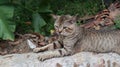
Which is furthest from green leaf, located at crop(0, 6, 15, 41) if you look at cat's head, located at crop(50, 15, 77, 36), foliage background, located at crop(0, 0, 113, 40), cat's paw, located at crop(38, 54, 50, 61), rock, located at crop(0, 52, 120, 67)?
cat's head, located at crop(50, 15, 77, 36)

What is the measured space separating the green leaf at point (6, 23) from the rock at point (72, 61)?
0.44 m

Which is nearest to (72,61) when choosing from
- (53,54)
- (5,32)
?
(53,54)

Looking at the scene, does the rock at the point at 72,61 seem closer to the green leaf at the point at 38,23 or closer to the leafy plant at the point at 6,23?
the leafy plant at the point at 6,23

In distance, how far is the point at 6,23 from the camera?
6.59 meters

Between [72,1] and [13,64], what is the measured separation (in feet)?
9.61

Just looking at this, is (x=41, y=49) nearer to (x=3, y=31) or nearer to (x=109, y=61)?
(x=3, y=31)

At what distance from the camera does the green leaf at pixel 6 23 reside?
650 cm

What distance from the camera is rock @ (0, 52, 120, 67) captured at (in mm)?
6000

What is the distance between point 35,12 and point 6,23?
3.62 ft

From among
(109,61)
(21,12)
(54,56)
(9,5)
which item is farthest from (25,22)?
(109,61)

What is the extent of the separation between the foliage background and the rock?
0.52m

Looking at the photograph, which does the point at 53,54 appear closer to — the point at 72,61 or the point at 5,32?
the point at 72,61

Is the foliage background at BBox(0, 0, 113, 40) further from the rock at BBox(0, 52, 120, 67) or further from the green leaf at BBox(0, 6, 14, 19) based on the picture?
the rock at BBox(0, 52, 120, 67)

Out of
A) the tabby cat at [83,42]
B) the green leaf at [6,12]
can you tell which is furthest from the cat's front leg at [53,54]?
the green leaf at [6,12]
